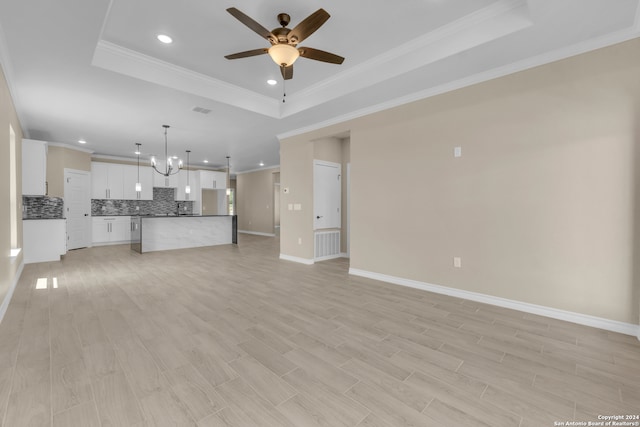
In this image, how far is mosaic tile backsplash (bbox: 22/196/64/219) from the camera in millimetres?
5879

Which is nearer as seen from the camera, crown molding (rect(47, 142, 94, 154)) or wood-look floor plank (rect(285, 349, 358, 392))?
wood-look floor plank (rect(285, 349, 358, 392))

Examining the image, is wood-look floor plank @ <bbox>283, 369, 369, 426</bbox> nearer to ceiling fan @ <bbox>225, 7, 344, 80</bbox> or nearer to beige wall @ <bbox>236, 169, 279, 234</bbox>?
ceiling fan @ <bbox>225, 7, 344, 80</bbox>

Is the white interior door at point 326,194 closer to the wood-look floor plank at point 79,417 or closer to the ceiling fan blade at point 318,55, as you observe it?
the ceiling fan blade at point 318,55

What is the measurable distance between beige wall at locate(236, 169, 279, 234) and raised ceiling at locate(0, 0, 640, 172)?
6.15 metres

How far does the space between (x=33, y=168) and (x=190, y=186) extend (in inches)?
194

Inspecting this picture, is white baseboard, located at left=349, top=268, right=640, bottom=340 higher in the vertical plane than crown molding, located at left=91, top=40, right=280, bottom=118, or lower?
lower

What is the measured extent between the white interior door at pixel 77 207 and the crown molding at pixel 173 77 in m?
5.74

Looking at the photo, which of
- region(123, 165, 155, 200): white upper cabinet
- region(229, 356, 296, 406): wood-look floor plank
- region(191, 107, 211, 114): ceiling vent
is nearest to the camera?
region(229, 356, 296, 406): wood-look floor plank

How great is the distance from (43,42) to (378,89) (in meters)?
3.65

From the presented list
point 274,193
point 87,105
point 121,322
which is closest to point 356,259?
point 121,322

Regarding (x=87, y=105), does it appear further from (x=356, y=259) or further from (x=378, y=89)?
(x=356, y=259)

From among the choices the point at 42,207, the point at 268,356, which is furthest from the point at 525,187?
the point at 42,207

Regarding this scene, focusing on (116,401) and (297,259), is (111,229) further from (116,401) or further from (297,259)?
(116,401)

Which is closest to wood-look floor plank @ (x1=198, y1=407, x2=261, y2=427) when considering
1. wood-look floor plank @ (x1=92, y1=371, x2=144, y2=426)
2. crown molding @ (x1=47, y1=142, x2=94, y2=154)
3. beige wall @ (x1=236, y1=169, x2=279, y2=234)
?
wood-look floor plank @ (x1=92, y1=371, x2=144, y2=426)
